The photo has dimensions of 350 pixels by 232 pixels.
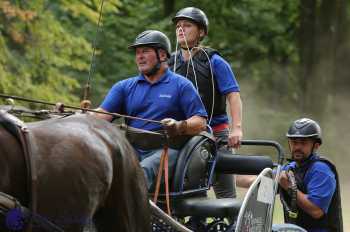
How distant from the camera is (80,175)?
519 centimetres

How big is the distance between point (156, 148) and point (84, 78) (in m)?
14.5

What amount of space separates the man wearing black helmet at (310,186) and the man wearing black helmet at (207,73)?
2.42ft

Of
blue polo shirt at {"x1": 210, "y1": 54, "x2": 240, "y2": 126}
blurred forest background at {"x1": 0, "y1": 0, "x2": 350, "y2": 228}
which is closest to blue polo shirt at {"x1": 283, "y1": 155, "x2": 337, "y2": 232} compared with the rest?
blue polo shirt at {"x1": 210, "y1": 54, "x2": 240, "y2": 126}

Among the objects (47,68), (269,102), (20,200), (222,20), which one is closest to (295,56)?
(269,102)

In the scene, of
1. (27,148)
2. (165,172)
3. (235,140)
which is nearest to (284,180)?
(235,140)

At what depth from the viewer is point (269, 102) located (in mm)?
27250

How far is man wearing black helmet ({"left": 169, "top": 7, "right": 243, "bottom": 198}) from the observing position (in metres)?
7.94

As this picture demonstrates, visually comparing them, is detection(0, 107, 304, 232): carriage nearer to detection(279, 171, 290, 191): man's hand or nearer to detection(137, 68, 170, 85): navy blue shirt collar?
detection(279, 171, 290, 191): man's hand

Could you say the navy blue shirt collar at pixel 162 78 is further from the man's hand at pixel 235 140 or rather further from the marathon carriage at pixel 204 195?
the man's hand at pixel 235 140

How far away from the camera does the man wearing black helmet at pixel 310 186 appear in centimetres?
710

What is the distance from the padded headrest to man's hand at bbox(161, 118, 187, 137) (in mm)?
754

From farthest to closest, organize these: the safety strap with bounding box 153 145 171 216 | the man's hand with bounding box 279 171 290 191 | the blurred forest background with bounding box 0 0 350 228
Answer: the blurred forest background with bounding box 0 0 350 228 < the man's hand with bounding box 279 171 290 191 < the safety strap with bounding box 153 145 171 216

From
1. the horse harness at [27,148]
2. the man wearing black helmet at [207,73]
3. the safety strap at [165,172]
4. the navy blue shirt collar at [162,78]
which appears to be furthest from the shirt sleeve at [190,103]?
the horse harness at [27,148]

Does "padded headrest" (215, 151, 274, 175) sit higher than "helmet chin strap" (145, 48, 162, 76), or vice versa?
"helmet chin strap" (145, 48, 162, 76)
